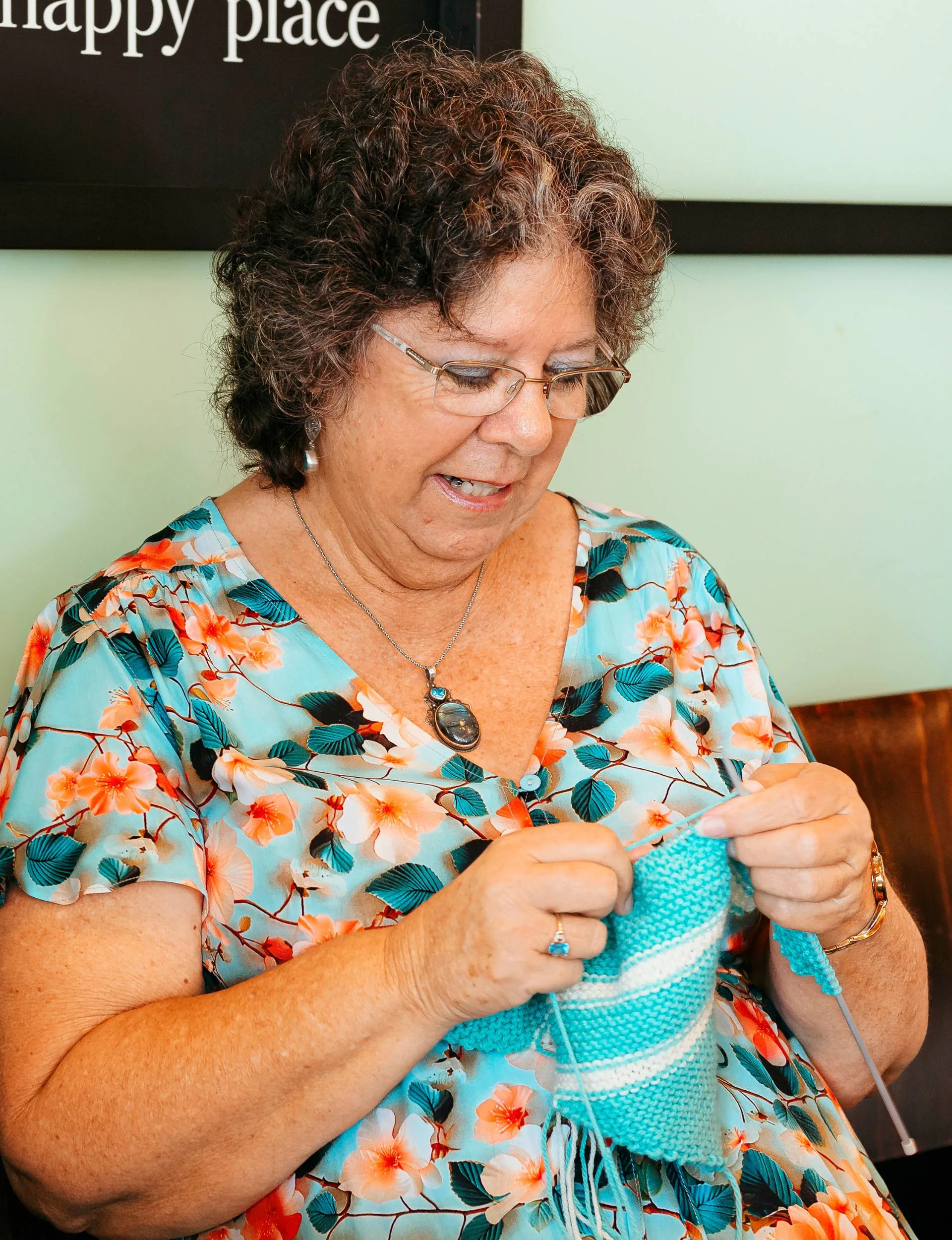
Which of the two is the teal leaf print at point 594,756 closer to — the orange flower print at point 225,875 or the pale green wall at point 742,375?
the orange flower print at point 225,875

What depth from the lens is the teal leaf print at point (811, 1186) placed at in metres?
1.24

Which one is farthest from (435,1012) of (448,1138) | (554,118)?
(554,118)

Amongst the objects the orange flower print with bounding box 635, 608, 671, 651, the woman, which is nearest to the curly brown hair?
the woman

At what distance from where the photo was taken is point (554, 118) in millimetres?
1279

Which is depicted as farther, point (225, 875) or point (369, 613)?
point (369, 613)

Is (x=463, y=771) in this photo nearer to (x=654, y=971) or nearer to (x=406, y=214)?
(x=654, y=971)

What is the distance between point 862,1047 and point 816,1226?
0.18 metres

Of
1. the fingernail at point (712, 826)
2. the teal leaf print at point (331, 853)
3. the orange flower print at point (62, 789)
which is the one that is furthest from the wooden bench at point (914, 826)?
the orange flower print at point (62, 789)

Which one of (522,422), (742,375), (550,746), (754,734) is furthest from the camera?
(742,375)

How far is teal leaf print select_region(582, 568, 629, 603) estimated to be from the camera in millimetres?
1474

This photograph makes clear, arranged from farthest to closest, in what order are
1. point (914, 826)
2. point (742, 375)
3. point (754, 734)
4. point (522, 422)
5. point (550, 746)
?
1. point (742, 375)
2. point (914, 826)
3. point (754, 734)
4. point (550, 746)
5. point (522, 422)

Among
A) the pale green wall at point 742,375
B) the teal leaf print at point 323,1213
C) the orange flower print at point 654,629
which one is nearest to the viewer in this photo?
the teal leaf print at point 323,1213

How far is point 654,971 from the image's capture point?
3.66ft

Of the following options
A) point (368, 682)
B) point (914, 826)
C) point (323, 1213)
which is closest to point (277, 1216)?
point (323, 1213)
